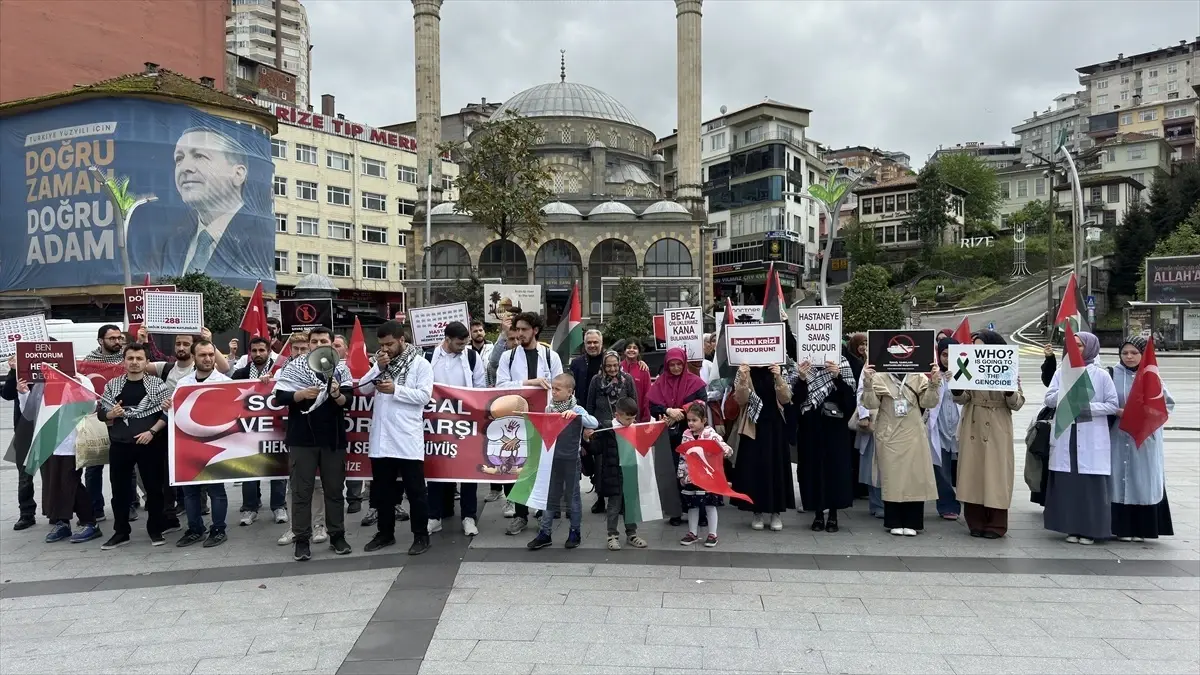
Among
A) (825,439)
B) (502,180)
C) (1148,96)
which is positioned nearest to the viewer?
(825,439)

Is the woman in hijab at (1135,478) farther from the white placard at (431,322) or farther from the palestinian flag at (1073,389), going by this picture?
the white placard at (431,322)

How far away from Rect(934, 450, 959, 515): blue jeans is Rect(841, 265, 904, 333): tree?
25.0 m

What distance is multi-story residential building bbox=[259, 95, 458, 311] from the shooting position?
5350 centimetres

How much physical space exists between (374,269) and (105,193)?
2221 cm

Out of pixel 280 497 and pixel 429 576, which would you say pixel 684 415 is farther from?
pixel 280 497

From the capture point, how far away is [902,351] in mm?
7113

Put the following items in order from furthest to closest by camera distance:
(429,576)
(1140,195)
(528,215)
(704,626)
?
1. (1140,195)
2. (528,215)
3. (429,576)
4. (704,626)

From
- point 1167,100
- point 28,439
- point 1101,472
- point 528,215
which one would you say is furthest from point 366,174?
point 1167,100

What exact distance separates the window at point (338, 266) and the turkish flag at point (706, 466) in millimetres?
53147

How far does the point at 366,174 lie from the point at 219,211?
59.3 ft

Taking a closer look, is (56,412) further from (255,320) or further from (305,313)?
(305,313)

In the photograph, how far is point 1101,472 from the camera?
6.94m

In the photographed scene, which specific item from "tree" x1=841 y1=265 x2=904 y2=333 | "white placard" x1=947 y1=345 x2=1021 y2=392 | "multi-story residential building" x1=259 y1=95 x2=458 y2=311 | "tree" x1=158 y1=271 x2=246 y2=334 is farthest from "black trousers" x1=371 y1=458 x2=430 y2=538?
"multi-story residential building" x1=259 y1=95 x2=458 y2=311

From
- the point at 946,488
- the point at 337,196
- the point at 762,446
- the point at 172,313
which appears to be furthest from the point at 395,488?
the point at 337,196
